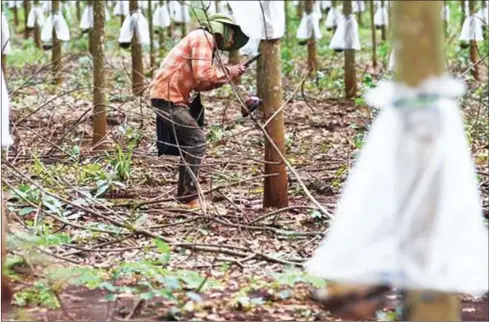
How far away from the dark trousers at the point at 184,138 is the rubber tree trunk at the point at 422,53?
447 centimetres

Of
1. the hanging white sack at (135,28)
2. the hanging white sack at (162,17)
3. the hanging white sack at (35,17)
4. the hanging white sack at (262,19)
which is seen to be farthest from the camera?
the hanging white sack at (35,17)

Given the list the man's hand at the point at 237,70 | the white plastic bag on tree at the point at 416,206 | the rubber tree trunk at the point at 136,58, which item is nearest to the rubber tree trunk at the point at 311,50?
the rubber tree trunk at the point at 136,58

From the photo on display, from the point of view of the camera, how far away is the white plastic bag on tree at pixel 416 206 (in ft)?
9.11

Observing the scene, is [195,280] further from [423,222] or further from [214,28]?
[214,28]

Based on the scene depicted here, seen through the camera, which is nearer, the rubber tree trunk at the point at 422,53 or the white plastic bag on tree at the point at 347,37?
the rubber tree trunk at the point at 422,53

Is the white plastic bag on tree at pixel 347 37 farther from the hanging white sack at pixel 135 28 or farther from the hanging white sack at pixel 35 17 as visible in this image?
the hanging white sack at pixel 35 17

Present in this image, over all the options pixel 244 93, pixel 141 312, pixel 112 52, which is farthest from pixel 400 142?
pixel 112 52

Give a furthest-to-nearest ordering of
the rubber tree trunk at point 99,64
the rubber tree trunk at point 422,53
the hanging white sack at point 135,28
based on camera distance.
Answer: the hanging white sack at point 135,28, the rubber tree trunk at point 99,64, the rubber tree trunk at point 422,53

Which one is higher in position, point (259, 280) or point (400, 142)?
point (400, 142)

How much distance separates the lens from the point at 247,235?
20.5ft

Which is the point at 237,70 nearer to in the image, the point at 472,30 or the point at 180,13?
the point at 472,30

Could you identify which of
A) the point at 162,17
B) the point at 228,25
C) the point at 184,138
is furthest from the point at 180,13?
the point at 184,138

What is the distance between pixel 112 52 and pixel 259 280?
16.7m

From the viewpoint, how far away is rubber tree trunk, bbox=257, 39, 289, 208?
22.6ft
